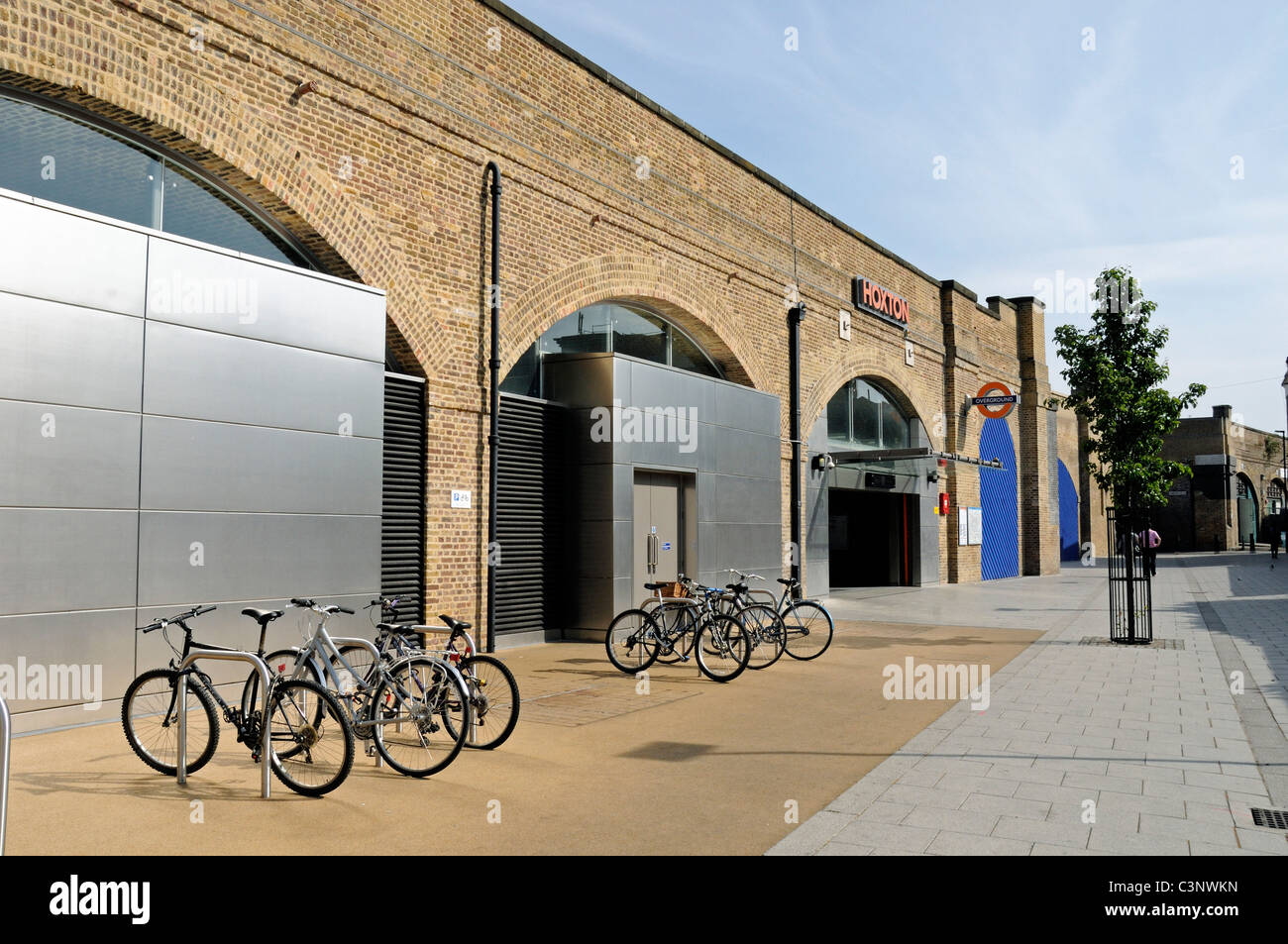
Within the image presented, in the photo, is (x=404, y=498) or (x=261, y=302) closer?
(x=261, y=302)

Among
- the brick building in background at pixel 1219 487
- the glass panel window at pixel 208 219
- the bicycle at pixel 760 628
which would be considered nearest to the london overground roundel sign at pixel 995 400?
the bicycle at pixel 760 628

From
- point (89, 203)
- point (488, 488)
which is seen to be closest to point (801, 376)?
point (488, 488)

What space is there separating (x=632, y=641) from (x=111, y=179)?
6475 millimetres

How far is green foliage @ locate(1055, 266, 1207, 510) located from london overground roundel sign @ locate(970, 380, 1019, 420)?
1149 centimetres

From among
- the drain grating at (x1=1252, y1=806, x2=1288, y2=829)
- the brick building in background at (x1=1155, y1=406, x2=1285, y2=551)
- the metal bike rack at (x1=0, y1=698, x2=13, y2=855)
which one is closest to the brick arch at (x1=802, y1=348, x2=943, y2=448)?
the drain grating at (x1=1252, y1=806, x2=1288, y2=829)

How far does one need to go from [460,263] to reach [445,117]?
5.39 feet

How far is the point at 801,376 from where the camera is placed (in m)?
19.6

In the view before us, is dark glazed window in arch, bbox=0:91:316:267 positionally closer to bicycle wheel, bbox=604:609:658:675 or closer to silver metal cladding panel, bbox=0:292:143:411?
silver metal cladding panel, bbox=0:292:143:411

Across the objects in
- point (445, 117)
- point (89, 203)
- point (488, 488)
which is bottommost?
point (488, 488)

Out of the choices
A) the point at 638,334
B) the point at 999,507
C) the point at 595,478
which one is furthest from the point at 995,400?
the point at 595,478

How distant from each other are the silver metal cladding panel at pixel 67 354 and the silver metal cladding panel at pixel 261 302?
40 cm

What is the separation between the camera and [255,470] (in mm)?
8969

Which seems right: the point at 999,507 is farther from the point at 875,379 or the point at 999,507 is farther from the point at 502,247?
the point at 502,247
